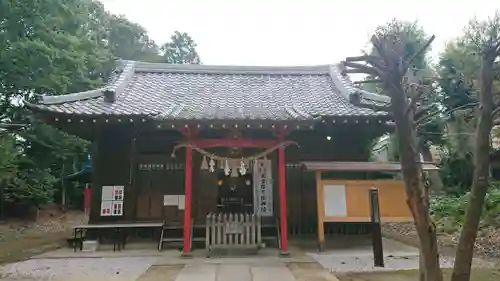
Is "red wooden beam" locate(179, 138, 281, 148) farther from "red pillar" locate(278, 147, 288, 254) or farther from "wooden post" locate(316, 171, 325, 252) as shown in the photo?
"wooden post" locate(316, 171, 325, 252)

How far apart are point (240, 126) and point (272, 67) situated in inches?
259

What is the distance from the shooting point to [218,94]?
1278 centimetres

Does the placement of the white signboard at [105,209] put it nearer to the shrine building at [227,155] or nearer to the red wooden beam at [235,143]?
the shrine building at [227,155]

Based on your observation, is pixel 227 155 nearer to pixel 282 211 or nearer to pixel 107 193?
pixel 282 211

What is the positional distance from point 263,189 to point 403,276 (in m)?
4.96

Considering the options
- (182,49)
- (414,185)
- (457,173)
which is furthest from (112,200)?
(182,49)

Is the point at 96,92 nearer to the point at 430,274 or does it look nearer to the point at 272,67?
the point at 272,67

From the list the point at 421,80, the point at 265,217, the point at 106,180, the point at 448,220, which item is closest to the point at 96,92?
the point at 106,180

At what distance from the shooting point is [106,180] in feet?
34.7

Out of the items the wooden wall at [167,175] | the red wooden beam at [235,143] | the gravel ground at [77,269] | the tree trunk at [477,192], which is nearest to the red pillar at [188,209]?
the red wooden beam at [235,143]

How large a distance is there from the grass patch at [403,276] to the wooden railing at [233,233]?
2.93 metres

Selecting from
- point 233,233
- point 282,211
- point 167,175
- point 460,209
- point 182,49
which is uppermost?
point 182,49

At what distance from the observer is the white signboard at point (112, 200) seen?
10.4 metres

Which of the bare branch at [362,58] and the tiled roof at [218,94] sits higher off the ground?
the tiled roof at [218,94]
